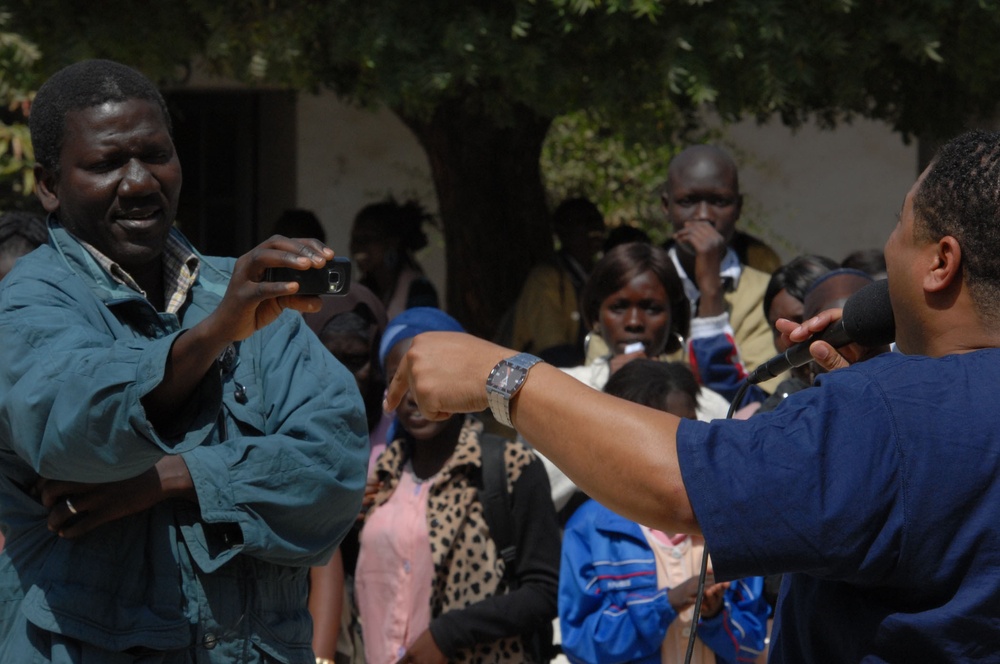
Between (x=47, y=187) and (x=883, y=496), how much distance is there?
1.86m

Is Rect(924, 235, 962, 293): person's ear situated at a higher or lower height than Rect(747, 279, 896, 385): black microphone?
higher

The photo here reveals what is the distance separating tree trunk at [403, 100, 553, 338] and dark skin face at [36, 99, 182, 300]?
4.41 meters

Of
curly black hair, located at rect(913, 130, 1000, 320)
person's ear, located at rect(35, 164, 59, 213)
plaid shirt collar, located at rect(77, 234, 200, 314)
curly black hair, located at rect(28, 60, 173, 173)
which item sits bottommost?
plaid shirt collar, located at rect(77, 234, 200, 314)

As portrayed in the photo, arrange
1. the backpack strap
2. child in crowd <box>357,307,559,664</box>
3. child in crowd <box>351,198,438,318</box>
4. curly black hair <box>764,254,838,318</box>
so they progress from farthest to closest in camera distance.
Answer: child in crowd <box>351,198,438,318</box>
curly black hair <box>764,254,838,318</box>
the backpack strap
child in crowd <box>357,307,559,664</box>

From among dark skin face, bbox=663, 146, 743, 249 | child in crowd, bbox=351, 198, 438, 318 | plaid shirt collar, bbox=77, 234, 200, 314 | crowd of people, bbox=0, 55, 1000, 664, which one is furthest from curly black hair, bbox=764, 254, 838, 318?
plaid shirt collar, bbox=77, 234, 200, 314

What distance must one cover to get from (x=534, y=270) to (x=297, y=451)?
3.84m

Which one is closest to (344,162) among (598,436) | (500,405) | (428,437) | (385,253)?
(385,253)

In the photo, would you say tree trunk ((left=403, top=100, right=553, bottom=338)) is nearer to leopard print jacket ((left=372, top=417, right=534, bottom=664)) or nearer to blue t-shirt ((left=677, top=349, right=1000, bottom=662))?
leopard print jacket ((left=372, top=417, right=534, bottom=664))

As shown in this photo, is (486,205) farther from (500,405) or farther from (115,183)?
(500,405)

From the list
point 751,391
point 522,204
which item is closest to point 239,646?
point 751,391

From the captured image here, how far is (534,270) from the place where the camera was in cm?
631

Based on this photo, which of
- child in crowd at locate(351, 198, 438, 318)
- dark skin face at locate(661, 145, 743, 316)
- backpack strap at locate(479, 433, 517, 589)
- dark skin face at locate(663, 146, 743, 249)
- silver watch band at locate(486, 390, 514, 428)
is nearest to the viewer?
silver watch band at locate(486, 390, 514, 428)

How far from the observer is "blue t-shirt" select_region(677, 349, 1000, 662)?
1725 mm

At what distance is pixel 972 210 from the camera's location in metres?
1.82
